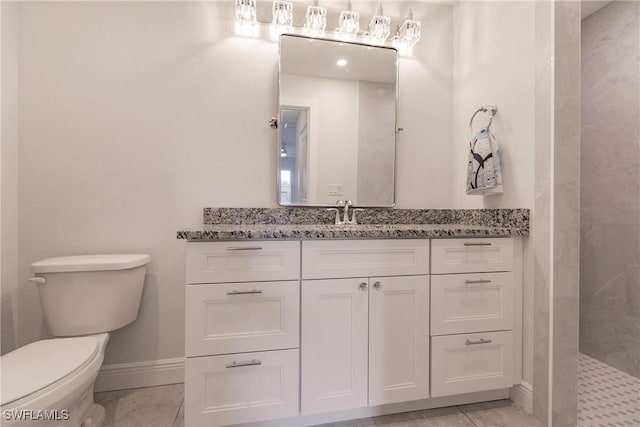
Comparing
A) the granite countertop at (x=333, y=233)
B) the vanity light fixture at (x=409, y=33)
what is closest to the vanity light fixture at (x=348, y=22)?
the vanity light fixture at (x=409, y=33)

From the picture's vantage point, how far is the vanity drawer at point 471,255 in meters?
1.31

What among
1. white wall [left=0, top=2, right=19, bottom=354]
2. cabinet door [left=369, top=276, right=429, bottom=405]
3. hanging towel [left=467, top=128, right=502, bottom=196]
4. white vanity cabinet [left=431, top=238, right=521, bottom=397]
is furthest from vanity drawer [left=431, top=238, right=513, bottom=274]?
white wall [left=0, top=2, right=19, bottom=354]

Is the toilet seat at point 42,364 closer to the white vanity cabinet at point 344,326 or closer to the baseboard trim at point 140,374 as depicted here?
the white vanity cabinet at point 344,326

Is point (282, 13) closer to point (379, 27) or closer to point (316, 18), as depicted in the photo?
point (316, 18)

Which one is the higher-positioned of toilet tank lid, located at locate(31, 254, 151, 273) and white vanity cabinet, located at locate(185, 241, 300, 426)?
toilet tank lid, located at locate(31, 254, 151, 273)

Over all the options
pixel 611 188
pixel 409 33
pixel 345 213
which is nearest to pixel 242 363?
pixel 345 213

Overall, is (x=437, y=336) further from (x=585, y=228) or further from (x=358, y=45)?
(x=358, y=45)

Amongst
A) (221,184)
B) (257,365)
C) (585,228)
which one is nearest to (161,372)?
(257,365)

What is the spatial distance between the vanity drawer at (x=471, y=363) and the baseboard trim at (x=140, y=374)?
1334mm

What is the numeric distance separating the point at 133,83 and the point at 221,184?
0.69m

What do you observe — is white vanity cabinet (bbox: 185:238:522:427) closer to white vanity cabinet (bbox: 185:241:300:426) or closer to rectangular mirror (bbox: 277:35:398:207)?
white vanity cabinet (bbox: 185:241:300:426)

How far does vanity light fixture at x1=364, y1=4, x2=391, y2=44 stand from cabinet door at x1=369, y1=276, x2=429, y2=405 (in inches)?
56.7

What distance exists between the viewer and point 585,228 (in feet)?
6.46

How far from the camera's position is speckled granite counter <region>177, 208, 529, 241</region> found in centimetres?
116
